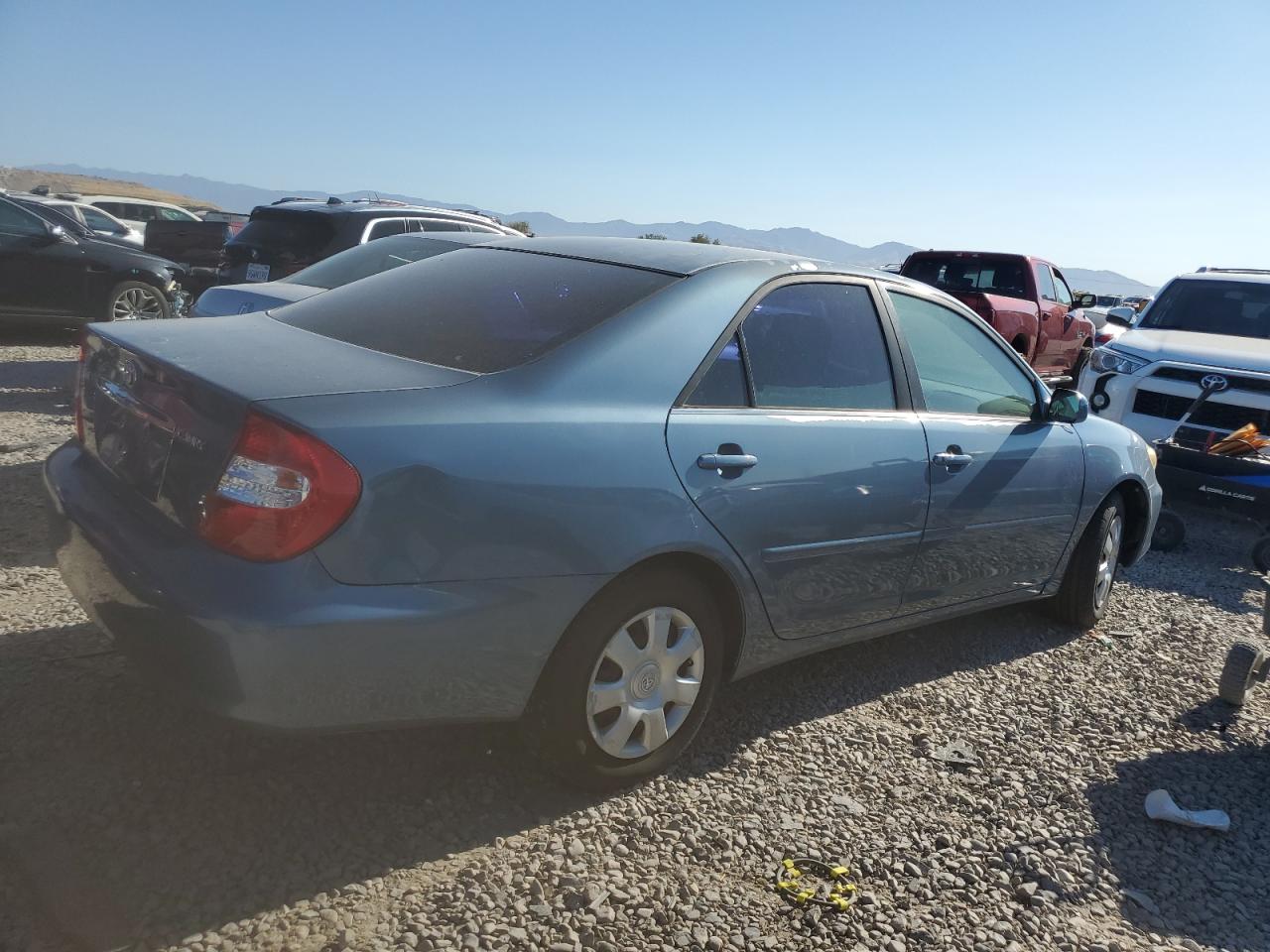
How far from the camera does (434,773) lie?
122 inches

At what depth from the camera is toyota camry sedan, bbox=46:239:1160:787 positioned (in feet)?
7.78

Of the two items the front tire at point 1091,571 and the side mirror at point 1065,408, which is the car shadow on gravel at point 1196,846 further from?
the side mirror at point 1065,408

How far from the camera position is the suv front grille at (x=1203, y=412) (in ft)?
25.1

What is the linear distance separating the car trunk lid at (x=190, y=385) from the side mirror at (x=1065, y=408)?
9.56ft

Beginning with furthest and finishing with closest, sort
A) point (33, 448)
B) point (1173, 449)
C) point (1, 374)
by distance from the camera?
point (1, 374), point (1173, 449), point (33, 448)

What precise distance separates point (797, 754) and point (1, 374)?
8.32 m

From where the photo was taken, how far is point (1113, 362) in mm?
8523

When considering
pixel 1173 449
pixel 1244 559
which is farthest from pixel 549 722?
pixel 1244 559

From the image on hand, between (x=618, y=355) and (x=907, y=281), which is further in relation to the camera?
(x=907, y=281)

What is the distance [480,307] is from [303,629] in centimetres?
128

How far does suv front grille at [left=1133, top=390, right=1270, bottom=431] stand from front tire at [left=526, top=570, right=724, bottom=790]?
6.25 meters

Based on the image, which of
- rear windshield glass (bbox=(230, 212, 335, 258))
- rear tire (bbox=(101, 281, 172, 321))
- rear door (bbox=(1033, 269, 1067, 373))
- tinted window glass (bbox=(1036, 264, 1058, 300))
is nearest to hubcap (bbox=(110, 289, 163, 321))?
rear tire (bbox=(101, 281, 172, 321))

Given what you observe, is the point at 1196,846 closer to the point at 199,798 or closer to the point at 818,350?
the point at 818,350

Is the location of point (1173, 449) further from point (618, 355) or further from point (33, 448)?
point (33, 448)
